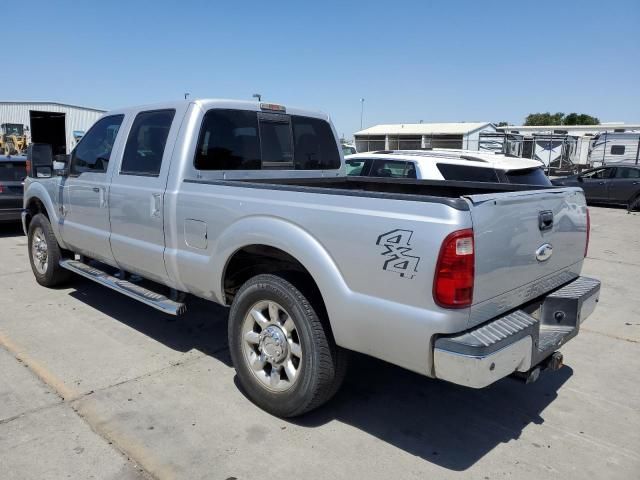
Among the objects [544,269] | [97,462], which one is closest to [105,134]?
[97,462]

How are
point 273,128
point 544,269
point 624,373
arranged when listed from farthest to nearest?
point 273,128
point 624,373
point 544,269

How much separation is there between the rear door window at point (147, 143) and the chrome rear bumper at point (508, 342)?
2.75 m

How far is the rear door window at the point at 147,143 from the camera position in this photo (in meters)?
4.25

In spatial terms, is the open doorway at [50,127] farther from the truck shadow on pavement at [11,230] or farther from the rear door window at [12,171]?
the rear door window at [12,171]

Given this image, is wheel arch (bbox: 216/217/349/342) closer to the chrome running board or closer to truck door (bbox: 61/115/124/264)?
the chrome running board

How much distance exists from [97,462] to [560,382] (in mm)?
3369

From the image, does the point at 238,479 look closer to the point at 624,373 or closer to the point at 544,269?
the point at 544,269

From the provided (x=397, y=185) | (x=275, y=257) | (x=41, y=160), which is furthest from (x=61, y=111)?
(x=275, y=257)

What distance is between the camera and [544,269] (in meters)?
3.22

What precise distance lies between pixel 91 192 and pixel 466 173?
4744 millimetres

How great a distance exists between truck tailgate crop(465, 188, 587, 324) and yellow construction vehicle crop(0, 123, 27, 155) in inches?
1202

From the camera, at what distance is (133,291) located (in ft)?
14.7

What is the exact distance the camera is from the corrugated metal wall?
3506 centimetres

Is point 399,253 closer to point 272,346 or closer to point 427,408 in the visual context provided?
point 272,346
